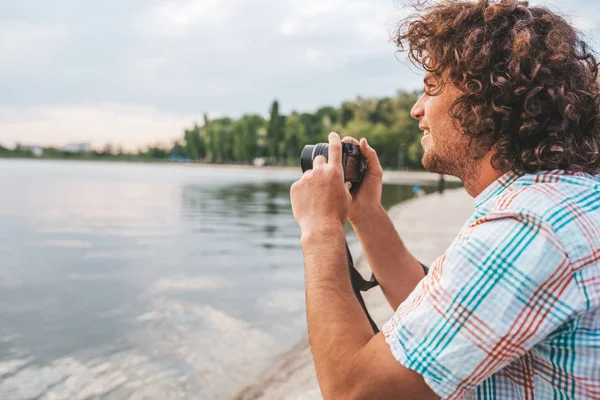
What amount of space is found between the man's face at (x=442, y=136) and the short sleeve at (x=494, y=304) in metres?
0.38

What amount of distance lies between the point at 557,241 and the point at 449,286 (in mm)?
215

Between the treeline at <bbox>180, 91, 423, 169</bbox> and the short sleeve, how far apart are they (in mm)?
61235

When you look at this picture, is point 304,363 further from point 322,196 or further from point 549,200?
point 549,200

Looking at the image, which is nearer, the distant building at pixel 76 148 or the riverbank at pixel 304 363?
the riverbank at pixel 304 363

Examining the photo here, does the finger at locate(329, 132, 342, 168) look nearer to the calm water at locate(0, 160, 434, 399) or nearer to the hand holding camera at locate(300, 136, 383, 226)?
the hand holding camera at locate(300, 136, 383, 226)

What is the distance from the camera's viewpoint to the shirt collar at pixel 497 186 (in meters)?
1.24

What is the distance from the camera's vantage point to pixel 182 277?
8203 mm

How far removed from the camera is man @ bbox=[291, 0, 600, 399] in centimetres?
98

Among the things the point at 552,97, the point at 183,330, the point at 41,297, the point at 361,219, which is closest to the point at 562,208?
the point at 552,97

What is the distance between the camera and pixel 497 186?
1258 millimetres

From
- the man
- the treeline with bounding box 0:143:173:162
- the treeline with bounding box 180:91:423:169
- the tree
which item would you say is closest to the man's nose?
the man

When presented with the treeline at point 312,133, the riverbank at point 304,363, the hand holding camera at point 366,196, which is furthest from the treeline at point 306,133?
the hand holding camera at point 366,196

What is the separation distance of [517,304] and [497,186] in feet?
1.22

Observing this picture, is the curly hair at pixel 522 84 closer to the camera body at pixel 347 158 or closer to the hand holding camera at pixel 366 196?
the camera body at pixel 347 158
